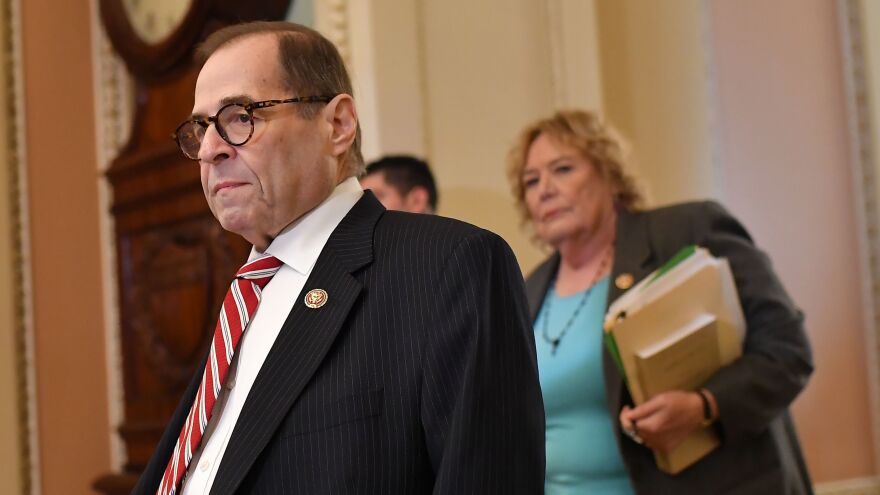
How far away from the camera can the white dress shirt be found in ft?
4.27

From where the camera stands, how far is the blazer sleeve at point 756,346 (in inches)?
83.7

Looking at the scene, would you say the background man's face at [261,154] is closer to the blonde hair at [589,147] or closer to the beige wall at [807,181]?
the blonde hair at [589,147]

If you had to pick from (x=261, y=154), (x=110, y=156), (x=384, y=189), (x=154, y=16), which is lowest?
(x=261, y=154)

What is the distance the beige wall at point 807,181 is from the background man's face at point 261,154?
7.72 feet

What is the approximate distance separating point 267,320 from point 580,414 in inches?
43.1

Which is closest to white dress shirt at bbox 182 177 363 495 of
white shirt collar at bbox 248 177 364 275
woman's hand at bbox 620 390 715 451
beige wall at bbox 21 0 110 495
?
white shirt collar at bbox 248 177 364 275

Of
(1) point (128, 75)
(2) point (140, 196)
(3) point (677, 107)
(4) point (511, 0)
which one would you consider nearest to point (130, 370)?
(2) point (140, 196)

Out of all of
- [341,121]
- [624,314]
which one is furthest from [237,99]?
[624,314]

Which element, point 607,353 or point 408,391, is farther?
point 607,353

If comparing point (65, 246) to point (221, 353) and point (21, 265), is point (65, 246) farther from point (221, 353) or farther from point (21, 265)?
point (221, 353)

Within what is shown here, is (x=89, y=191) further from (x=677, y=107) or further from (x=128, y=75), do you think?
(x=677, y=107)

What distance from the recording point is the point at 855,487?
3254mm

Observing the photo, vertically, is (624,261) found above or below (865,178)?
below

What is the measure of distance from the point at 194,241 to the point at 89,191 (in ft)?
2.43
